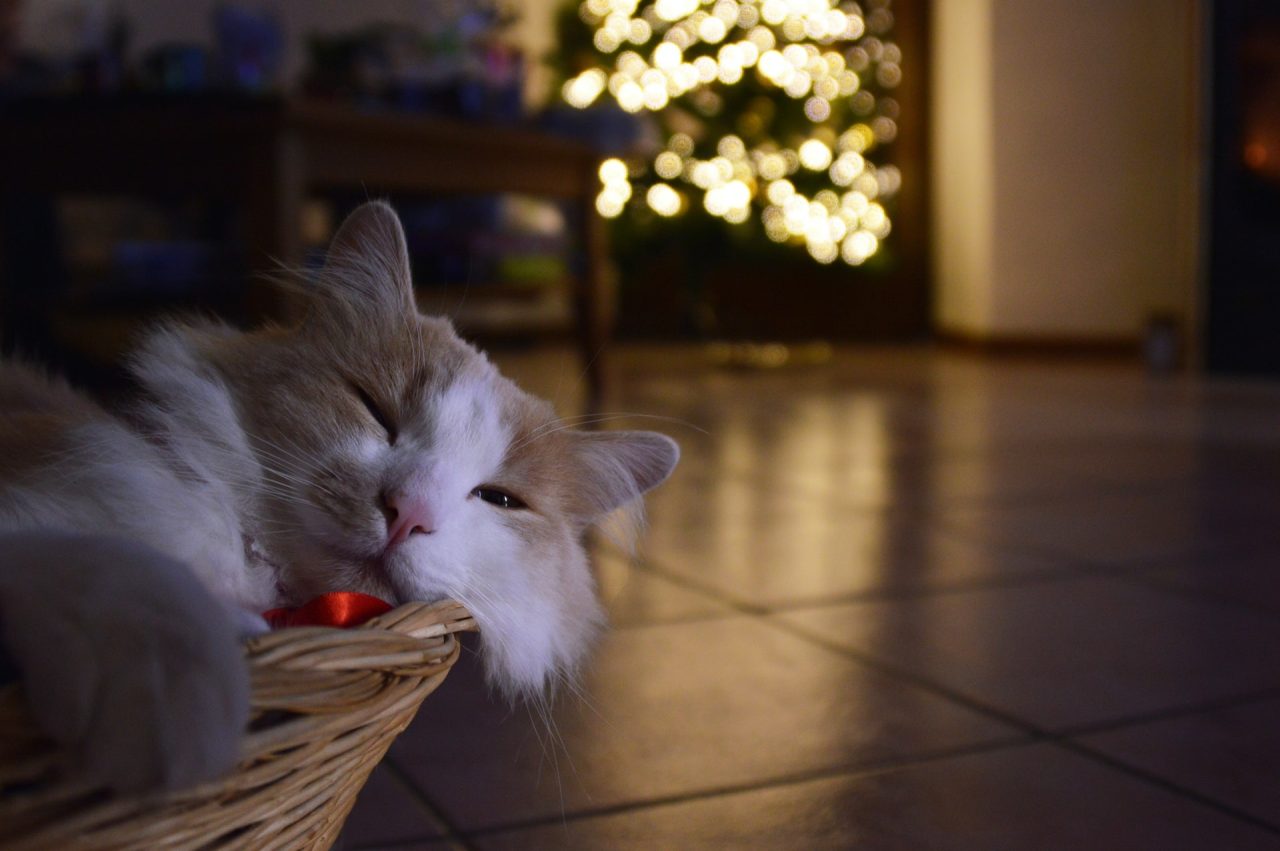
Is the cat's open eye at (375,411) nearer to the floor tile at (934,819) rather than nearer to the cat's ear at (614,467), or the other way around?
the cat's ear at (614,467)

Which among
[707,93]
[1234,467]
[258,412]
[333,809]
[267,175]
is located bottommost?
[1234,467]

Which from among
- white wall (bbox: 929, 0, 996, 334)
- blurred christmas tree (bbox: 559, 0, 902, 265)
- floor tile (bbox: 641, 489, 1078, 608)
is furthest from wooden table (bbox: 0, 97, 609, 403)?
white wall (bbox: 929, 0, 996, 334)

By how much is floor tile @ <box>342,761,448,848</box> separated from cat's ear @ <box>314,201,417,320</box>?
411 mm

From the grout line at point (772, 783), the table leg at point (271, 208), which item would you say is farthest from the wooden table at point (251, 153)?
the grout line at point (772, 783)

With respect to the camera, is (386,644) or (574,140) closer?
(386,644)

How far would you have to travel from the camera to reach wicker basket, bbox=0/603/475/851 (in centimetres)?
56

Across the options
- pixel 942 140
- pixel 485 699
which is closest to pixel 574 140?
pixel 485 699

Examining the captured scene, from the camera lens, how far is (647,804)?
3.50 ft

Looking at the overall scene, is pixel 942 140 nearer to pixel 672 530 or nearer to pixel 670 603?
pixel 672 530

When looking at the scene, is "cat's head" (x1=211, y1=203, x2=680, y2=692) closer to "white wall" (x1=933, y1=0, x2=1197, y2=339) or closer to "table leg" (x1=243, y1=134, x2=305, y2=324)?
"table leg" (x1=243, y1=134, x2=305, y2=324)

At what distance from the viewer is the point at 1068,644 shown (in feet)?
4.99

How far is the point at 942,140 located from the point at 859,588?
16.2 feet

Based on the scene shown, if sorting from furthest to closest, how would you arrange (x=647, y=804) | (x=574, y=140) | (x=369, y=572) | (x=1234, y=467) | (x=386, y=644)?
(x=574, y=140), (x=1234, y=467), (x=647, y=804), (x=369, y=572), (x=386, y=644)

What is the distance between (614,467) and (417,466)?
308 millimetres
